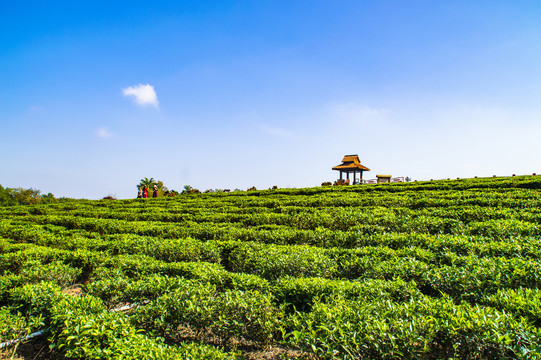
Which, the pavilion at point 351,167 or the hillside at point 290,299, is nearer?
the hillside at point 290,299

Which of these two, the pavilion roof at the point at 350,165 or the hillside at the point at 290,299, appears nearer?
the hillside at the point at 290,299

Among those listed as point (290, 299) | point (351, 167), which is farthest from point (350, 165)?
point (290, 299)

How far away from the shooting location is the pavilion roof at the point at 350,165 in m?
32.8

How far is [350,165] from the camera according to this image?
3309 centimetres

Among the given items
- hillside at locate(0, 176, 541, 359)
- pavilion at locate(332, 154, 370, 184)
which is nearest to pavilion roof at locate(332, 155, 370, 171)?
pavilion at locate(332, 154, 370, 184)

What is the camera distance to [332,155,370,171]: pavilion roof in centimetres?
3275

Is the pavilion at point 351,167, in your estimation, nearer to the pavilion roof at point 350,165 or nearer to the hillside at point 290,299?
the pavilion roof at point 350,165

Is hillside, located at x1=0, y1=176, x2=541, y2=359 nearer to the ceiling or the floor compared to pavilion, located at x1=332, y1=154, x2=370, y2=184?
nearer to the floor

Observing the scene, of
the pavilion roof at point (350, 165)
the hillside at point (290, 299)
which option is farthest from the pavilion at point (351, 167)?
the hillside at point (290, 299)

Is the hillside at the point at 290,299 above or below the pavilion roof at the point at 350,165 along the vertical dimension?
below

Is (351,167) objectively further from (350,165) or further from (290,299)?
(290,299)

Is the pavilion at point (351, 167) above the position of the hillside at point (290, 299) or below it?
above

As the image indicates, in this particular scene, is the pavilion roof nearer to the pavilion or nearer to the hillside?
the pavilion

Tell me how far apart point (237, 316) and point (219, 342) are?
0.52 m
